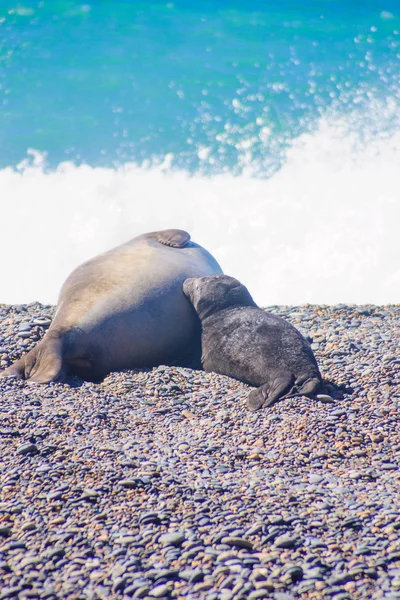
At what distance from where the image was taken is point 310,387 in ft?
17.7

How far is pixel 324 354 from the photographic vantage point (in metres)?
6.50

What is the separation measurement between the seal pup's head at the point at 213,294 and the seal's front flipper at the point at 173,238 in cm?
106

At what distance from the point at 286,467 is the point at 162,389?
1.71m

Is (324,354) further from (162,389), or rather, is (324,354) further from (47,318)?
(47,318)

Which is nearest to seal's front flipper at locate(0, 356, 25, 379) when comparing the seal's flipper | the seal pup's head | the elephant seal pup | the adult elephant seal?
the adult elephant seal

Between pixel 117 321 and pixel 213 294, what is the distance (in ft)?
3.19

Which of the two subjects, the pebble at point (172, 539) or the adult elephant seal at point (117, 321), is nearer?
the pebble at point (172, 539)

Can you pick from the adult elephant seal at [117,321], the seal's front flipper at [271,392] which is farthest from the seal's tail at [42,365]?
the seal's front flipper at [271,392]

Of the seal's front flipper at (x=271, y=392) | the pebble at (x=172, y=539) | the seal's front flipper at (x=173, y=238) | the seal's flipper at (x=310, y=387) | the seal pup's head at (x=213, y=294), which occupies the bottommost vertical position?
the seal's flipper at (x=310, y=387)

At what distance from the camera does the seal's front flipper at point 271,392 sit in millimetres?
5301

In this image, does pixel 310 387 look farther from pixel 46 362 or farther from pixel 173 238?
pixel 173 238

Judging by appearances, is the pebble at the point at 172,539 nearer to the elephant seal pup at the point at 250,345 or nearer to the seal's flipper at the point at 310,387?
the elephant seal pup at the point at 250,345

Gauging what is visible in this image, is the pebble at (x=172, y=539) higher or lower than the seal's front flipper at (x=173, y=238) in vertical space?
higher

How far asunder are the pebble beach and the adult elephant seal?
229 millimetres
